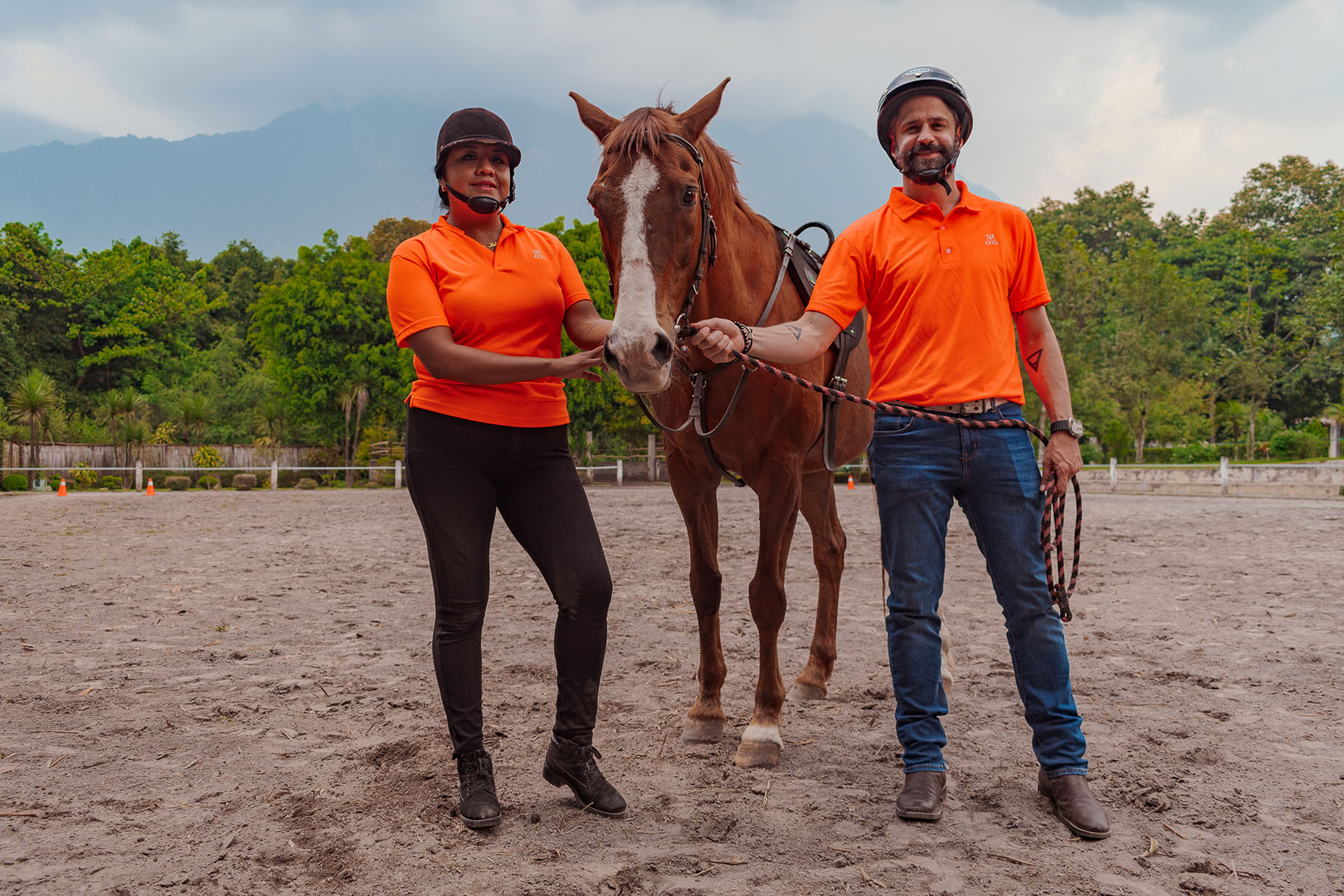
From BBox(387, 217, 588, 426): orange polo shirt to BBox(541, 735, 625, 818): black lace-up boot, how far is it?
1.09 metres

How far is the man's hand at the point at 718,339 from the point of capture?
243 centimetres

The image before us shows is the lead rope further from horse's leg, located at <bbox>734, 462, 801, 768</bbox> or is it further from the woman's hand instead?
horse's leg, located at <bbox>734, 462, 801, 768</bbox>

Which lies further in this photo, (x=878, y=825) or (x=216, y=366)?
(x=216, y=366)

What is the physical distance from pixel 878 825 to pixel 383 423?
29657mm

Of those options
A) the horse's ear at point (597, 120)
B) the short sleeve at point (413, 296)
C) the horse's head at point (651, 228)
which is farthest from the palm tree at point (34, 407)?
the horse's head at point (651, 228)

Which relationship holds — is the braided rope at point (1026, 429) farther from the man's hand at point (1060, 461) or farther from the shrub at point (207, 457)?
the shrub at point (207, 457)

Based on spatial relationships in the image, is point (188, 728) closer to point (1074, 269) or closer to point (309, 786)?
point (309, 786)

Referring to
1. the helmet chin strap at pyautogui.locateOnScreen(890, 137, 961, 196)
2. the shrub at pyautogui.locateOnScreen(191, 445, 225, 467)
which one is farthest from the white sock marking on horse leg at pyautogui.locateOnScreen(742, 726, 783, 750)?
the shrub at pyautogui.locateOnScreen(191, 445, 225, 467)

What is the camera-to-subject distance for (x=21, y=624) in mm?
5383

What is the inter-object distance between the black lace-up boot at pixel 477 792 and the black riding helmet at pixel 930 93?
7.97ft

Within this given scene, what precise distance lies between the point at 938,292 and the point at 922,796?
1.61 metres

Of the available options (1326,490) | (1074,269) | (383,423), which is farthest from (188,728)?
(1074,269)

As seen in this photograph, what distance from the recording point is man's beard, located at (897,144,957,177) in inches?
105

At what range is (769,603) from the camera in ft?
11.1
